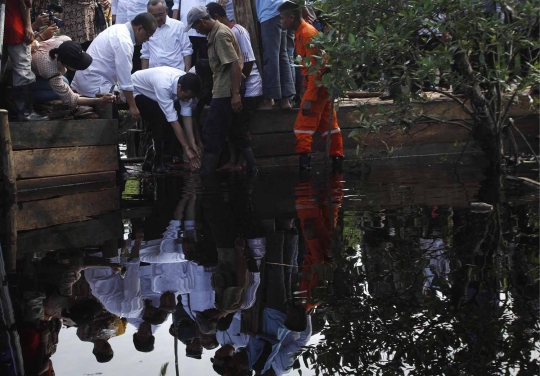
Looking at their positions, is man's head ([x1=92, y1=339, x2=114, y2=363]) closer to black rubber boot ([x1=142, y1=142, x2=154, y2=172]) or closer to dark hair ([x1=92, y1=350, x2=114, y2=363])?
dark hair ([x1=92, y1=350, x2=114, y2=363])

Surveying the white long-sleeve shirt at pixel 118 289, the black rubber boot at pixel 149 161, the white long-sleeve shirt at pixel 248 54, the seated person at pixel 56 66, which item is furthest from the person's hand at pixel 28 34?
the white long-sleeve shirt at pixel 118 289

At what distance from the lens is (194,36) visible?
1231cm

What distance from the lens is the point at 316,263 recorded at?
520 centimetres

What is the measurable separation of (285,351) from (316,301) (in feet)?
2.03

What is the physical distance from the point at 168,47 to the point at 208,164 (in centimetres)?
180

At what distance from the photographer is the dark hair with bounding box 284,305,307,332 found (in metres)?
3.89

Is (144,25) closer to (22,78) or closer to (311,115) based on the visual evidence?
(22,78)

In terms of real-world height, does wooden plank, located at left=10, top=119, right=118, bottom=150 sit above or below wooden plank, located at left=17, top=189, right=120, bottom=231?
above

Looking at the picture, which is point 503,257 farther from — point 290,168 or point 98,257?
point 290,168

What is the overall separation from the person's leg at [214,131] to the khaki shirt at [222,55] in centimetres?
14

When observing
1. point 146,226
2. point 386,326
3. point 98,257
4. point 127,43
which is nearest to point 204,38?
point 127,43

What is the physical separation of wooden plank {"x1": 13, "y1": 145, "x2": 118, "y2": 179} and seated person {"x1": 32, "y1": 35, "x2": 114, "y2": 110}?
555 millimetres

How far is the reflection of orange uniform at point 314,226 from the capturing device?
4.74 meters

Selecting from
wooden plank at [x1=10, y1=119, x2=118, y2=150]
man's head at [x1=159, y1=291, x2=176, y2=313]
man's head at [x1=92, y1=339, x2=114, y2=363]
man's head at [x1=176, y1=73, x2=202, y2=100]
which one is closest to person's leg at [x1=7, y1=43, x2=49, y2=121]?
wooden plank at [x1=10, y1=119, x2=118, y2=150]
